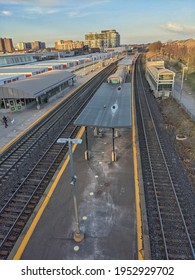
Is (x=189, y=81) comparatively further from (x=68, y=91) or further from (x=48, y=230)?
(x=48, y=230)

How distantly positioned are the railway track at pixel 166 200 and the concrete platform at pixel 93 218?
1.11 metres

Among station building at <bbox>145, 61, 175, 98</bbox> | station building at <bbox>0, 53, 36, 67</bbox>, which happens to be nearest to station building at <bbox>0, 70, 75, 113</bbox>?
station building at <bbox>145, 61, 175, 98</bbox>

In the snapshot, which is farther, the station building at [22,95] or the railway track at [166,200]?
the station building at [22,95]

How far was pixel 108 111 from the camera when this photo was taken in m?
18.2

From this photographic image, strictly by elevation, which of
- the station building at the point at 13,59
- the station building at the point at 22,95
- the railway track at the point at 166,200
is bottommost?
the railway track at the point at 166,200

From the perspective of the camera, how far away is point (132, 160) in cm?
1633

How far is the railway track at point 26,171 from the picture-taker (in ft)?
35.8

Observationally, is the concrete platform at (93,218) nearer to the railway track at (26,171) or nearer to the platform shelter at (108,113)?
the railway track at (26,171)

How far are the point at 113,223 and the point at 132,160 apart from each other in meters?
6.56

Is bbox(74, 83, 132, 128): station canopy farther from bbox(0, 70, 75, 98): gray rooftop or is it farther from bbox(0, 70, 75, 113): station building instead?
bbox(0, 70, 75, 113): station building

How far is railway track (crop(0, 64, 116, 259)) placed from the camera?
1091cm

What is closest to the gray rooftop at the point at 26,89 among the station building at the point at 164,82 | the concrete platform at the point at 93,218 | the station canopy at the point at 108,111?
the station canopy at the point at 108,111

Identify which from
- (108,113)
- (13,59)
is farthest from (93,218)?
(13,59)
